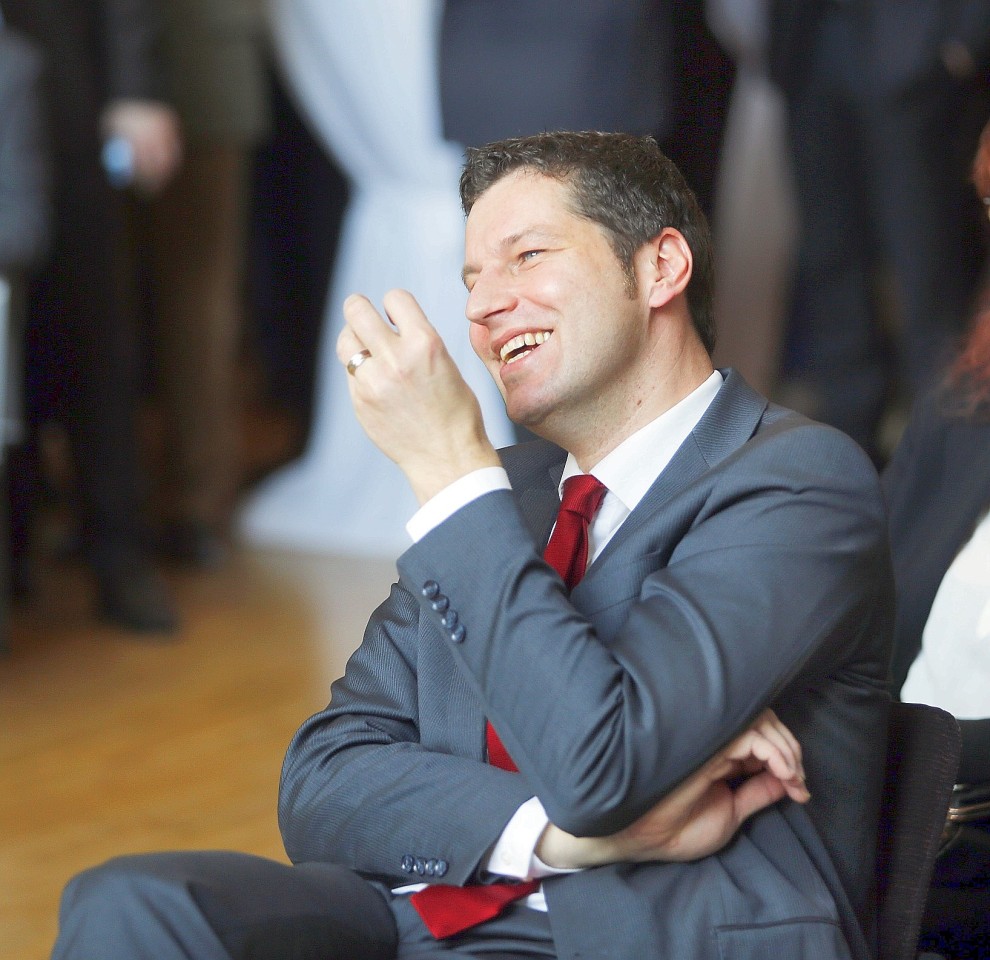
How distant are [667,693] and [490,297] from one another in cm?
43

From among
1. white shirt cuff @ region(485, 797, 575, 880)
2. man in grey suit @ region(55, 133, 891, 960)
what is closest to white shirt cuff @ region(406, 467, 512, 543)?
man in grey suit @ region(55, 133, 891, 960)

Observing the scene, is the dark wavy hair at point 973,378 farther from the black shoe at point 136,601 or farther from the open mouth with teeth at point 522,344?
the black shoe at point 136,601

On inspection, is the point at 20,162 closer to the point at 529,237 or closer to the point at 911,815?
the point at 529,237

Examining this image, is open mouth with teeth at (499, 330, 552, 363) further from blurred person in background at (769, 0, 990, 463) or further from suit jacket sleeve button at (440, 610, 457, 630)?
blurred person in background at (769, 0, 990, 463)

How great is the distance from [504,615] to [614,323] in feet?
1.12

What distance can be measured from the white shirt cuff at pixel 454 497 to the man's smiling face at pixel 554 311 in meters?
0.18

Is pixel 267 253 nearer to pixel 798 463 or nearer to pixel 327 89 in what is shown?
pixel 327 89

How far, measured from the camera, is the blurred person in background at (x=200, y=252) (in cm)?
395

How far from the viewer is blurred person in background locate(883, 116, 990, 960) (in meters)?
1.50

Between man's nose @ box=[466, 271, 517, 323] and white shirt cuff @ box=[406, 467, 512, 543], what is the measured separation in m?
0.23

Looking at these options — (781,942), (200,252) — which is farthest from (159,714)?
(781,942)

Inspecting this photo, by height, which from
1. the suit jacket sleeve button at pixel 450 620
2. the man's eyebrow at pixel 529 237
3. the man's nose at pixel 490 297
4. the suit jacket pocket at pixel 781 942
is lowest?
the suit jacket pocket at pixel 781 942

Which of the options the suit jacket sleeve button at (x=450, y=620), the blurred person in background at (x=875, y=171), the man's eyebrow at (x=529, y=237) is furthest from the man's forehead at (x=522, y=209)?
the blurred person in background at (x=875, y=171)

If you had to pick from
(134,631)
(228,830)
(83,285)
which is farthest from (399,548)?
(228,830)
